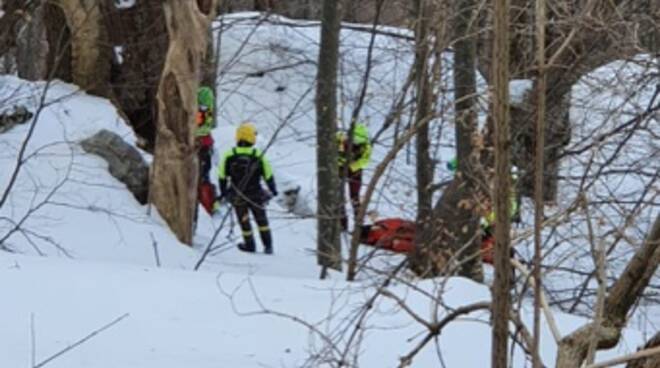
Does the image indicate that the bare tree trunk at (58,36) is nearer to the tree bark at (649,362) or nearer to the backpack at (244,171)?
the backpack at (244,171)

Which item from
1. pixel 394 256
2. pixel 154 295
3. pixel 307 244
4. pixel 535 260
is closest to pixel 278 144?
pixel 307 244

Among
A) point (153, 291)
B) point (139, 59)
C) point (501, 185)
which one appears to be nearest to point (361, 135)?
point (139, 59)

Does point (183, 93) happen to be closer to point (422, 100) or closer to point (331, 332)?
point (422, 100)

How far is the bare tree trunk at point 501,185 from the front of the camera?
9.13 ft

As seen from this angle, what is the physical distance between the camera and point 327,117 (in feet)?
45.5

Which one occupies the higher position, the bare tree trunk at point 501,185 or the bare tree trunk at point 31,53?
the bare tree trunk at point 501,185

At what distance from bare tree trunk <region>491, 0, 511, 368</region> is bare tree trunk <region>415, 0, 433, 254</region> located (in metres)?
6.12

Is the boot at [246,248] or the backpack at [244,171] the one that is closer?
the backpack at [244,171]

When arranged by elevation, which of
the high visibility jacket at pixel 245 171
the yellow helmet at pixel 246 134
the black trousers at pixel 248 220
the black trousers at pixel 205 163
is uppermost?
the yellow helmet at pixel 246 134

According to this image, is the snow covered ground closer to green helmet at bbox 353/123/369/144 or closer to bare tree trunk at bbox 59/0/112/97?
bare tree trunk at bbox 59/0/112/97

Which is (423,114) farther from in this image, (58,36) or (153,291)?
(58,36)

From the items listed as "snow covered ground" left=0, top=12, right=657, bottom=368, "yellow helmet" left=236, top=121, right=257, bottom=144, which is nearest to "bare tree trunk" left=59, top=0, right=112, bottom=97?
"snow covered ground" left=0, top=12, right=657, bottom=368

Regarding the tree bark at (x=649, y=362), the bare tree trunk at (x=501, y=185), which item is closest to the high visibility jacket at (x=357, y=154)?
the tree bark at (x=649, y=362)

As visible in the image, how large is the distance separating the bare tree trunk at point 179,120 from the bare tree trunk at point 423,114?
2.22 metres
